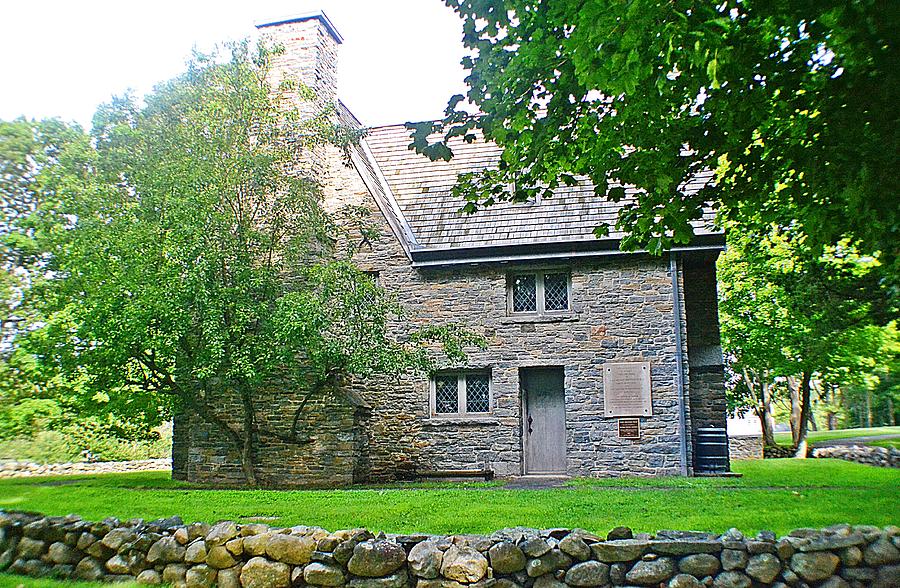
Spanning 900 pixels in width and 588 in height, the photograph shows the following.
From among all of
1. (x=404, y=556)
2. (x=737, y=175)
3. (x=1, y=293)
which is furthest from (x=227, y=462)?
Result: (x=737, y=175)

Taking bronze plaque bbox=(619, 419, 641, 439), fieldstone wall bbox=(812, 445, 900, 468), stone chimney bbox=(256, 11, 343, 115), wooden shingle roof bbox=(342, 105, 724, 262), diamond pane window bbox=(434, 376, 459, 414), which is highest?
stone chimney bbox=(256, 11, 343, 115)

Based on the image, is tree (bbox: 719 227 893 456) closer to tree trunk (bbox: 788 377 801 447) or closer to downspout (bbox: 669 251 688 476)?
tree trunk (bbox: 788 377 801 447)

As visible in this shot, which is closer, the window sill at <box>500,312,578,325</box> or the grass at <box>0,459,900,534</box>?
the grass at <box>0,459,900,534</box>

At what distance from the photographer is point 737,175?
28.7 ft

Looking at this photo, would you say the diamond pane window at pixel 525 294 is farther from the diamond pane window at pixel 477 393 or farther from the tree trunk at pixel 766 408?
the tree trunk at pixel 766 408

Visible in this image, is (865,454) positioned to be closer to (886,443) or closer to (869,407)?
(886,443)

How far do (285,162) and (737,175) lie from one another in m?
9.72

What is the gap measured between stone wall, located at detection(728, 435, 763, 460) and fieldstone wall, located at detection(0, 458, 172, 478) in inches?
738

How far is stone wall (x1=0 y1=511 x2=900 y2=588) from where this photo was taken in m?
6.80

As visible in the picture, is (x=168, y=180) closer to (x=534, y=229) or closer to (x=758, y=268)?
(x=534, y=229)

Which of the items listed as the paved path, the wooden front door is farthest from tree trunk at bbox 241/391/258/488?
the paved path

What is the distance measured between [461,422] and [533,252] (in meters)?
4.10

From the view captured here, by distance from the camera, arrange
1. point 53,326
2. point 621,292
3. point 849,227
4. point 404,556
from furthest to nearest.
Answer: point 621,292 → point 53,326 → point 849,227 → point 404,556

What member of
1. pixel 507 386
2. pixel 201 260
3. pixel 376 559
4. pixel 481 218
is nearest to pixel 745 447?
pixel 507 386
